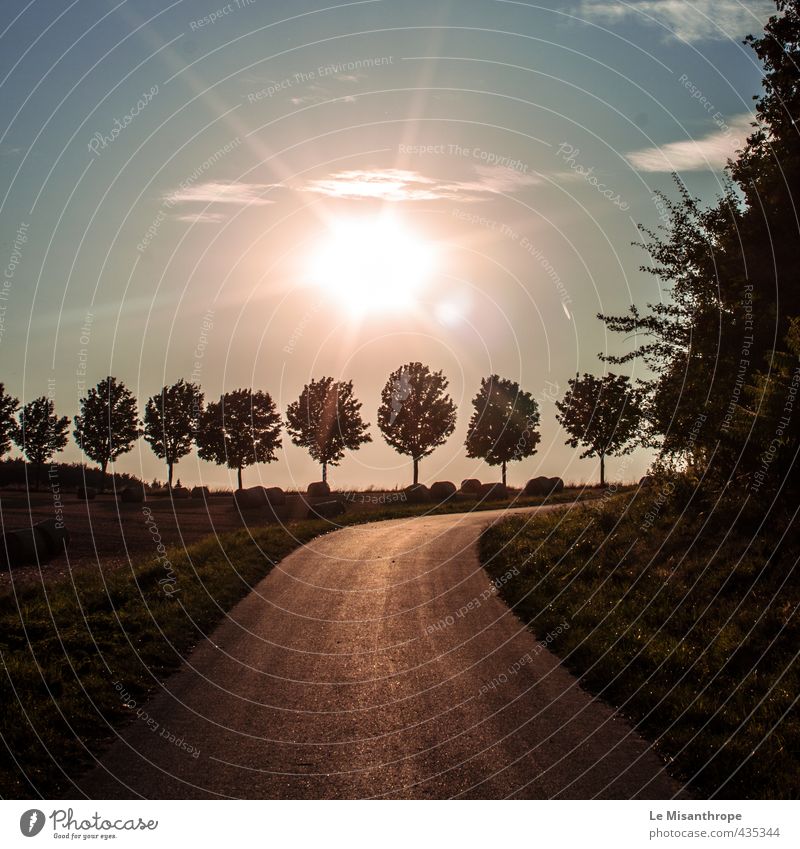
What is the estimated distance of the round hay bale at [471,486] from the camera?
63.7 meters

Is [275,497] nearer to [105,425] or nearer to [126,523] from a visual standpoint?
[126,523]

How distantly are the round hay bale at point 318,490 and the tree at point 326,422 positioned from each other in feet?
52.7

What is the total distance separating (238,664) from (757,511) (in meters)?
12.9

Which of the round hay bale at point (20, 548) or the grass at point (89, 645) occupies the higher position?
the round hay bale at point (20, 548)

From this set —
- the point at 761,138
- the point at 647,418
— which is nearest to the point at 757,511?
the point at 647,418

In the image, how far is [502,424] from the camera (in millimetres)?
95000

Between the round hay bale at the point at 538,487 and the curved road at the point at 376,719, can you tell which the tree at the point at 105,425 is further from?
the curved road at the point at 376,719

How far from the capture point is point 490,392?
97.1 metres

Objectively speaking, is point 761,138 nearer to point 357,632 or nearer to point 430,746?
point 357,632

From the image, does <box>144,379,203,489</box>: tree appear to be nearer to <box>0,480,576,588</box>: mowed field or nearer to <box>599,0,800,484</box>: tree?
<box>0,480,576,588</box>: mowed field

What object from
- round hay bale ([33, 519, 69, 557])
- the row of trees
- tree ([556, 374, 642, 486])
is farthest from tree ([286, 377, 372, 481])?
round hay bale ([33, 519, 69, 557])

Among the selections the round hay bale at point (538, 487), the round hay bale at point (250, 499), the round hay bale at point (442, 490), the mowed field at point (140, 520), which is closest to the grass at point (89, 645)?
the mowed field at point (140, 520)

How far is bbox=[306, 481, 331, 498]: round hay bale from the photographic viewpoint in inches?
2611

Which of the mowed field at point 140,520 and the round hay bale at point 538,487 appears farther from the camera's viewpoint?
the round hay bale at point 538,487
